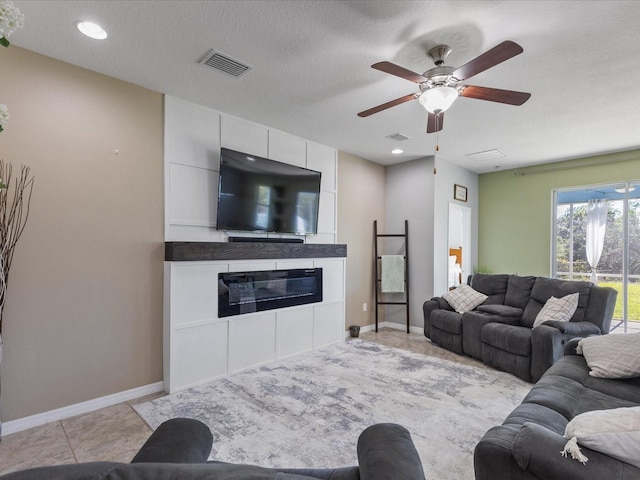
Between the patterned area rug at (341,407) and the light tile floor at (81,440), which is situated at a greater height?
the patterned area rug at (341,407)

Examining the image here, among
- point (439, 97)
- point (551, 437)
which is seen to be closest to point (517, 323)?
point (439, 97)

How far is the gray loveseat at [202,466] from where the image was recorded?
62 centimetres

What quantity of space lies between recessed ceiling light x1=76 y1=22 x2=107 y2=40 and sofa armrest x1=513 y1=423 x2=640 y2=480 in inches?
124

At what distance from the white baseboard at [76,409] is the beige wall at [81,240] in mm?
41

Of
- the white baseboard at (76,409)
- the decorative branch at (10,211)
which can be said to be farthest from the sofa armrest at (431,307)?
the decorative branch at (10,211)

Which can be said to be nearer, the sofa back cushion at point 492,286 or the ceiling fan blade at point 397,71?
the ceiling fan blade at point 397,71

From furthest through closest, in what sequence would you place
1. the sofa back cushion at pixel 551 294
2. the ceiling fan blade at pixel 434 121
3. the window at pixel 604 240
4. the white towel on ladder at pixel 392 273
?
the white towel on ladder at pixel 392 273 < the window at pixel 604 240 < the sofa back cushion at pixel 551 294 < the ceiling fan blade at pixel 434 121

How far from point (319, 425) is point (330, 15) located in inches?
107

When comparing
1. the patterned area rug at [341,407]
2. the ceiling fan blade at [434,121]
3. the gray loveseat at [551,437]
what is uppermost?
the ceiling fan blade at [434,121]

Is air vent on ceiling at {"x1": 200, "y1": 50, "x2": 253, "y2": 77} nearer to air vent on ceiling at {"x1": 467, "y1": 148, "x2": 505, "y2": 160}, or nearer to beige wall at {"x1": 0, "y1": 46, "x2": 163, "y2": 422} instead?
beige wall at {"x1": 0, "y1": 46, "x2": 163, "y2": 422}

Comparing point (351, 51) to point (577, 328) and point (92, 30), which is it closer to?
point (92, 30)

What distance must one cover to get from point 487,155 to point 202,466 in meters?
5.36

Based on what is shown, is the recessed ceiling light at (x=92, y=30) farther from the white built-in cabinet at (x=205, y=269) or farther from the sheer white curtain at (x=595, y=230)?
the sheer white curtain at (x=595, y=230)

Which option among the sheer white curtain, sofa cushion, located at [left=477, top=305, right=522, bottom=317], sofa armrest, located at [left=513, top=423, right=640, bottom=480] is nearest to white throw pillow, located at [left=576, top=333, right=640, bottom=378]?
sofa armrest, located at [left=513, top=423, right=640, bottom=480]
